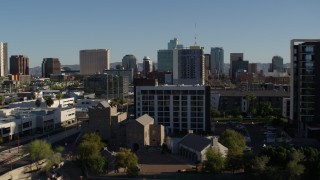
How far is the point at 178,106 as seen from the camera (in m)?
54.8

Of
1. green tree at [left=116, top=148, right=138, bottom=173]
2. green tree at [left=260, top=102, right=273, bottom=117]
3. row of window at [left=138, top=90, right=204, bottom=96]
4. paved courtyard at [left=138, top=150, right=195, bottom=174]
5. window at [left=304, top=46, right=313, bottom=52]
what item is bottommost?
paved courtyard at [left=138, top=150, right=195, bottom=174]

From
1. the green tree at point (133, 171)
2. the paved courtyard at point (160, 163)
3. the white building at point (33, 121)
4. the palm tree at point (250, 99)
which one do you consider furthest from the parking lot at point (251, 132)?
the white building at point (33, 121)

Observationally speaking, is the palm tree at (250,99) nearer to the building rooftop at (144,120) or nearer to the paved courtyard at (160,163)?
the building rooftop at (144,120)

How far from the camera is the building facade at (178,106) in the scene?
5425 centimetres

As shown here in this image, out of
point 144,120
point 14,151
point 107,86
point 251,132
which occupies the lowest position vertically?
point 14,151

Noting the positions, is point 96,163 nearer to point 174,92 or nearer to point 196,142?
point 196,142

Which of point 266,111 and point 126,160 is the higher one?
point 266,111

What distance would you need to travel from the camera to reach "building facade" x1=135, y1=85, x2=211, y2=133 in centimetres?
5425

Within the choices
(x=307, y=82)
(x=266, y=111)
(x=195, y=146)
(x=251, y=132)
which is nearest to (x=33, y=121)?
(x=195, y=146)

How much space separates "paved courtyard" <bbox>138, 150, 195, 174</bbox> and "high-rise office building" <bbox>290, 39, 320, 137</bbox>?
18.8 m

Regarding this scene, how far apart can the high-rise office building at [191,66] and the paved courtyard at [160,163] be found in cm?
10081

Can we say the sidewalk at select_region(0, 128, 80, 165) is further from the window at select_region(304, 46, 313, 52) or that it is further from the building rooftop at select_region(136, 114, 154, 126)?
the window at select_region(304, 46, 313, 52)

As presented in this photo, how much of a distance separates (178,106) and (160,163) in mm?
17312

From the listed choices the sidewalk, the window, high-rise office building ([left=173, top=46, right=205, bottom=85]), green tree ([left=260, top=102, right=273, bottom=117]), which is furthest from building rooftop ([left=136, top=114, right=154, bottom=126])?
high-rise office building ([left=173, top=46, right=205, bottom=85])
